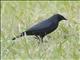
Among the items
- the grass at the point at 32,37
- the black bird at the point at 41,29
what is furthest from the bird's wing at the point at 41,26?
the grass at the point at 32,37

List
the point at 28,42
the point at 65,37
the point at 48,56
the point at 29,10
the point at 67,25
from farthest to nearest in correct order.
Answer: the point at 29,10
the point at 67,25
the point at 65,37
the point at 28,42
the point at 48,56

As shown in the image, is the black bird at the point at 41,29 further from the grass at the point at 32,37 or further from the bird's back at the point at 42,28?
the grass at the point at 32,37

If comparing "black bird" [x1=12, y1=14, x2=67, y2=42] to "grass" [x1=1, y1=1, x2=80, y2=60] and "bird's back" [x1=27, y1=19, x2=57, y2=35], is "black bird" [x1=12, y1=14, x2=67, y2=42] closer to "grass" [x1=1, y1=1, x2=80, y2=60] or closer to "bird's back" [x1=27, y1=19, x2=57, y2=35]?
"bird's back" [x1=27, y1=19, x2=57, y2=35]

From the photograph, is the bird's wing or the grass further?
the bird's wing

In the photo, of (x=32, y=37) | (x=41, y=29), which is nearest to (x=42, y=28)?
(x=41, y=29)

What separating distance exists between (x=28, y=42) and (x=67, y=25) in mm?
1466

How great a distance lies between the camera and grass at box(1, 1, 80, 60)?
8594 mm

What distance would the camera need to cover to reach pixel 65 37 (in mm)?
9875

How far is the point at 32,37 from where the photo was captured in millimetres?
9953

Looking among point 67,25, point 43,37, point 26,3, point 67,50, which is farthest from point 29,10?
point 67,50

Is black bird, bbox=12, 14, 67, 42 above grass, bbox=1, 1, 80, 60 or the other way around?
above

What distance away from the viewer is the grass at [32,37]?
8.59 m

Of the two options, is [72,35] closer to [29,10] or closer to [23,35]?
[23,35]

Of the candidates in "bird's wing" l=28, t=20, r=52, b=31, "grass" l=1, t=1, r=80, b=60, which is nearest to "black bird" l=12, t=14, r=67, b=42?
"bird's wing" l=28, t=20, r=52, b=31
